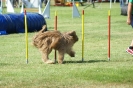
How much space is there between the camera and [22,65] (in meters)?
10.4

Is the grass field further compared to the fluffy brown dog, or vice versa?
the fluffy brown dog

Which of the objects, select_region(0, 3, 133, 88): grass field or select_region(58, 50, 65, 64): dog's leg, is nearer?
select_region(0, 3, 133, 88): grass field

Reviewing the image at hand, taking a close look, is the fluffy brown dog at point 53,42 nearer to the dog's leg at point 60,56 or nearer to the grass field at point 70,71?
the dog's leg at point 60,56

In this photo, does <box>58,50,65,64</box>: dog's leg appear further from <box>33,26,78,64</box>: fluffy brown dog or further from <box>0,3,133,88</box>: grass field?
<box>0,3,133,88</box>: grass field

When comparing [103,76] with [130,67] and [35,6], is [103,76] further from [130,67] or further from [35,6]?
[35,6]

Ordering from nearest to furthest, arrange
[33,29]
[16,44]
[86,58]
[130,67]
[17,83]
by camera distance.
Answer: [17,83], [130,67], [86,58], [16,44], [33,29]

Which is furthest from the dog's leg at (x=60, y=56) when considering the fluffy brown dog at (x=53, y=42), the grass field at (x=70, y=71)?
the grass field at (x=70, y=71)

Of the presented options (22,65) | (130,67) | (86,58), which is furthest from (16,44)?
(130,67)

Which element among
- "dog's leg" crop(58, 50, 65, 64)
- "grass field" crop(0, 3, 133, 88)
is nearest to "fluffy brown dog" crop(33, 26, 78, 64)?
"dog's leg" crop(58, 50, 65, 64)

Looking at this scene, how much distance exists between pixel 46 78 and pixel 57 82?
0.39 m

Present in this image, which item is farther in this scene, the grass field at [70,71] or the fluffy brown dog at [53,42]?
the fluffy brown dog at [53,42]

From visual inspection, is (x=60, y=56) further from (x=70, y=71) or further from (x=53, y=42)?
(x=70, y=71)

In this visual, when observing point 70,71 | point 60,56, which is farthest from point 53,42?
point 70,71

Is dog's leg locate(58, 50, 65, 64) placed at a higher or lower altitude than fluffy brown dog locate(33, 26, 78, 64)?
lower
